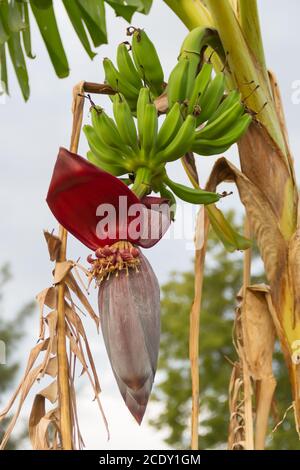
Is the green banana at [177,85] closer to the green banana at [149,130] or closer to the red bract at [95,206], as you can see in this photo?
the green banana at [149,130]

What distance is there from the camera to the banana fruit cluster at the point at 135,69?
1.51 metres

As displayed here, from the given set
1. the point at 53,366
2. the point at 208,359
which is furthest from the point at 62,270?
the point at 208,359

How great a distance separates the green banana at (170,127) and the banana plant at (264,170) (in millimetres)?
279

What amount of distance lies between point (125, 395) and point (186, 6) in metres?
0.88

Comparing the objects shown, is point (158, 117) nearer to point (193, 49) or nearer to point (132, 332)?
point (193, 49)

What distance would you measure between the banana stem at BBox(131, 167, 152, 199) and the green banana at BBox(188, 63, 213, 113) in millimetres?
157

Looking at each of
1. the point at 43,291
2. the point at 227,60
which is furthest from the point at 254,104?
the point at 43,291

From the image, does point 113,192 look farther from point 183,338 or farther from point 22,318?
point 22,318

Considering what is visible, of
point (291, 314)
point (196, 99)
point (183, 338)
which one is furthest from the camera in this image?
point (183, 338)

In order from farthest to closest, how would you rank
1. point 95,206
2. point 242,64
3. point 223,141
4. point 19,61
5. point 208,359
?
point 208,359, point 19,61, point 242,64, point 223,141, point 95,206

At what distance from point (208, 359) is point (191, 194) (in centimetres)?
633

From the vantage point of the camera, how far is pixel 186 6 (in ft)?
5.58

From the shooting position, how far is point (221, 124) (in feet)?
4.85

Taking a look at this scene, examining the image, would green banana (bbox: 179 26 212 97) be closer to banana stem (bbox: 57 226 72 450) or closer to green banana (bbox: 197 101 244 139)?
green banana (bbox: 197 101 244 139)
